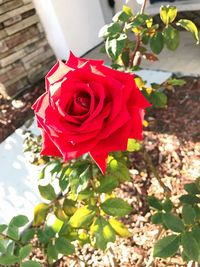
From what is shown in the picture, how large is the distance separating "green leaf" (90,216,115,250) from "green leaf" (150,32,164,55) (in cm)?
62

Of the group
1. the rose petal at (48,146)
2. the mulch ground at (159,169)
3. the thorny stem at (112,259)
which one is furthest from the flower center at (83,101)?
the thorny stem at (112,259)

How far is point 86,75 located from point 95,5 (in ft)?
11.1

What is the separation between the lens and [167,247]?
955 millimetres

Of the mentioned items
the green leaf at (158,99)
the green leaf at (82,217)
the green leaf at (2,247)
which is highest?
the green leaf at (158,99)

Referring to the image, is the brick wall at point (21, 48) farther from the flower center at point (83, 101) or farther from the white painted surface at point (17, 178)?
the flower center at point (83, 101)

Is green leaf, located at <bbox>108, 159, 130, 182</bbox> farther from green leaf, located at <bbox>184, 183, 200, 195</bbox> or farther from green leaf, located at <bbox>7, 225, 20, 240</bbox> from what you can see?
green leaf, located at <bbox>7, 225, 20, 240</bbox>

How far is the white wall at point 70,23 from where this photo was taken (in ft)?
11.4

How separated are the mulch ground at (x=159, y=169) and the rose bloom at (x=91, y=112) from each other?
924 mm

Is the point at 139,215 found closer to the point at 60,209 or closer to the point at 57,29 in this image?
the point at 60,209

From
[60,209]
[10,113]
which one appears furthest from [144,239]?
[10,113]

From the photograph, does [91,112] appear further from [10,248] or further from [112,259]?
[112,259]

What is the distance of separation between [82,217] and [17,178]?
1680mm

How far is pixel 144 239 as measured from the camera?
172 centimetres

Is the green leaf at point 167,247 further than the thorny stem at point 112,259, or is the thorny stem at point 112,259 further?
the thorny stem at point 112,259
